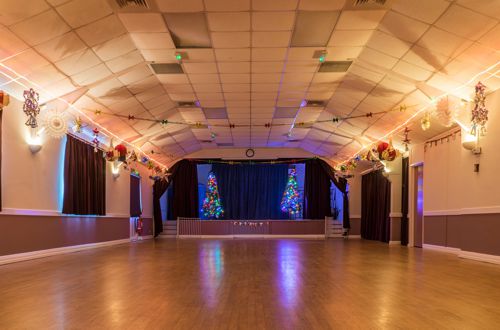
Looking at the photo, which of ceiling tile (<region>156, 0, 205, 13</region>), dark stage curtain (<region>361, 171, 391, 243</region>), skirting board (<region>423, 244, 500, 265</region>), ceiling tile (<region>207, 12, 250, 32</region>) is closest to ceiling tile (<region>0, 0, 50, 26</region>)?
ceiling tile (<region>156, 0, 205, 13</region>)

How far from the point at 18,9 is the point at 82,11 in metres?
0.75

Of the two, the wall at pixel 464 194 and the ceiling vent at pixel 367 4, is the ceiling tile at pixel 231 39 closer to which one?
the ceiling vent at pixel 367 4

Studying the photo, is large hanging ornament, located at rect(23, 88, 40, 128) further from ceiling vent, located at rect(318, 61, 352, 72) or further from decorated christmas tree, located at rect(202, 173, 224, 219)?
decorated christmas tree, located at rect(202, 173, 224, 219)

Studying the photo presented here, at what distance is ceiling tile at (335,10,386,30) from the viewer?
19.8 ft

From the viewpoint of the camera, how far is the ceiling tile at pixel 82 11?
17.2 ft

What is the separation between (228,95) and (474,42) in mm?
5636

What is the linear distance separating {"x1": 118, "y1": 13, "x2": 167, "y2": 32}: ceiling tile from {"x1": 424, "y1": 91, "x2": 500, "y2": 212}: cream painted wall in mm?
5391

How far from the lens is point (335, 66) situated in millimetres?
8273

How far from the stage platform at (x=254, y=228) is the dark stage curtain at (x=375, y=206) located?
6.00 feet

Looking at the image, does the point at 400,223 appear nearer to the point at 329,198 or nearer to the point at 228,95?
the point at 329,198

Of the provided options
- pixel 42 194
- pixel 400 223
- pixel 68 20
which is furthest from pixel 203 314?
pixel 400 223

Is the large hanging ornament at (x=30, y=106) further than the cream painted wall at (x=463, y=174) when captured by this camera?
No

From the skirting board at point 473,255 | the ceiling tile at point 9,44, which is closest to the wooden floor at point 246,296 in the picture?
the skirting board at point 473,255

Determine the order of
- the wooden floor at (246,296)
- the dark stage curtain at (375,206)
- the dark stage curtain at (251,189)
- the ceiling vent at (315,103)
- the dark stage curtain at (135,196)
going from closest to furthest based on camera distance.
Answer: the wooden floor at (246,296) < the ceiling vent at (315,103) < the dark stage curtain at (375,206) < the dark stage curtain at (135,196) < the dark stage curtain at (251,189)
